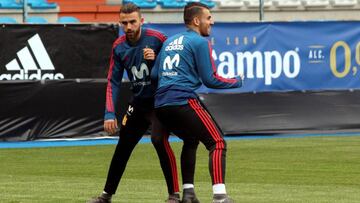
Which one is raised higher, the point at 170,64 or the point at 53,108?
the point at 53,108

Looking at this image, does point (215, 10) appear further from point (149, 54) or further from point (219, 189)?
point (219, 189)

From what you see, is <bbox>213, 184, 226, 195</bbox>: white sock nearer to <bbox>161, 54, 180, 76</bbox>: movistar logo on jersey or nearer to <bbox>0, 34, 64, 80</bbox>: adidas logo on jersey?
<bbox>161, 54, 180, 76</bbox>: movistar logo on jersey

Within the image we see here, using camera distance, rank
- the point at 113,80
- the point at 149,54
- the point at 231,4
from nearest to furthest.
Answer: the point at 149,54 < the point at 113,80 < the point at 231,4

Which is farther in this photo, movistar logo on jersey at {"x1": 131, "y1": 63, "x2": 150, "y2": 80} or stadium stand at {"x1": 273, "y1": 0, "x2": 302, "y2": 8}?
stadium stand at {"x1": 273, "y1": 0, "x2": 302, "y2": 8}

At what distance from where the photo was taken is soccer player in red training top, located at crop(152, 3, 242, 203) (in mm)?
9648

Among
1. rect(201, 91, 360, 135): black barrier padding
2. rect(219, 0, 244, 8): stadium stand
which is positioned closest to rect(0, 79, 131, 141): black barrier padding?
rect(201, 91, 360, 135): black barrier padding

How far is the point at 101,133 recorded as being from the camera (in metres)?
21.4

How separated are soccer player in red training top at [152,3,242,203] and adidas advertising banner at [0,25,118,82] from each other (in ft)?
37.4

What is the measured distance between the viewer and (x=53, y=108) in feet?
68.8

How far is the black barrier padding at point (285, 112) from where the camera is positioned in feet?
72.6

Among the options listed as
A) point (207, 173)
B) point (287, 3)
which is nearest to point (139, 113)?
point (207, 173)

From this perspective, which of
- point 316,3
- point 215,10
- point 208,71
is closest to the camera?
point 208,71

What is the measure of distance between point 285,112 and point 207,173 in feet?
27.0

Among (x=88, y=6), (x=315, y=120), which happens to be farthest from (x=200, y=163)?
(x=88, y=6)
